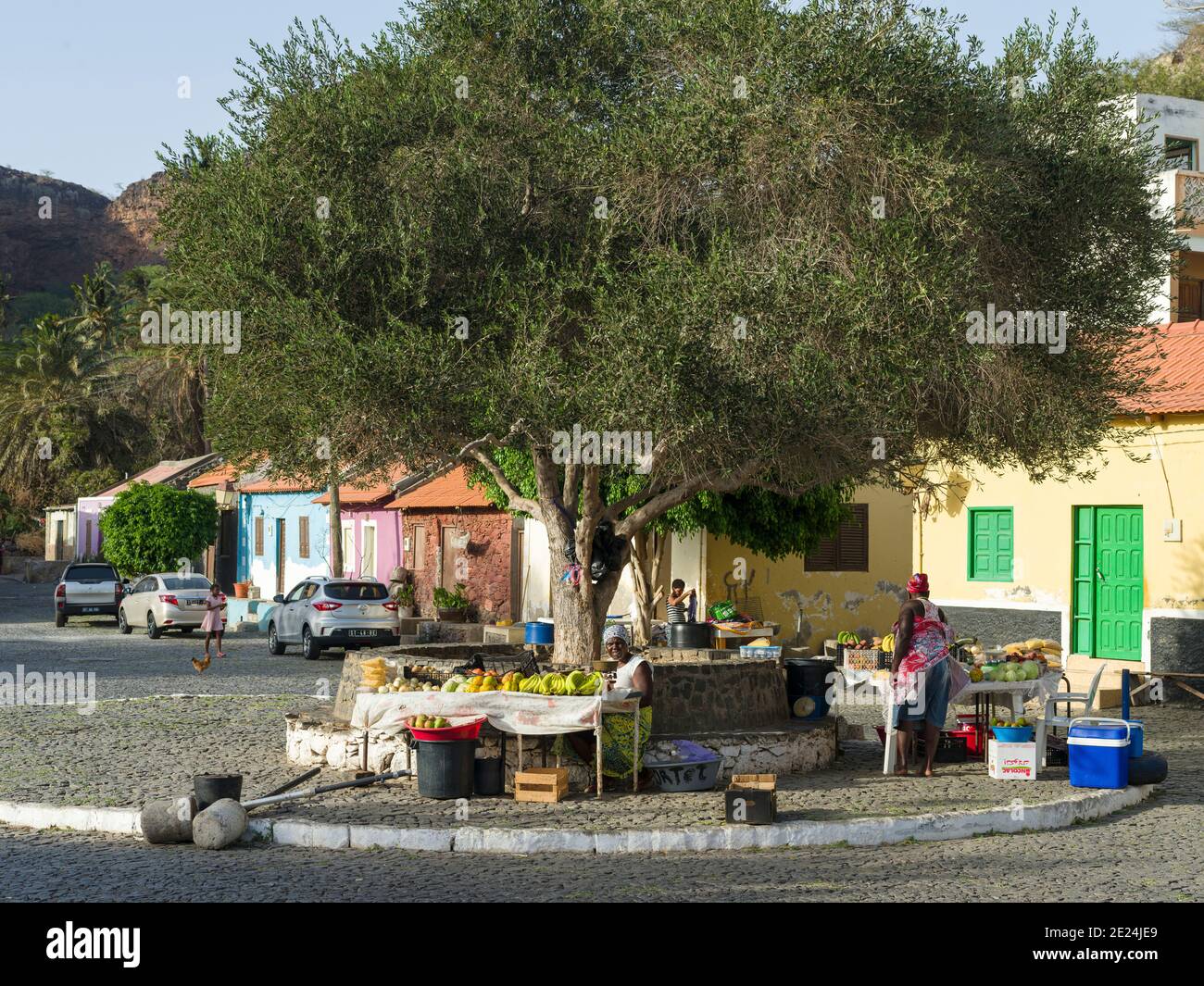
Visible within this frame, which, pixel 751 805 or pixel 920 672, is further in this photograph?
pixel 920 672

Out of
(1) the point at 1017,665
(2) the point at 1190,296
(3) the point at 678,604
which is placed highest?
(2) the point at 1190,296

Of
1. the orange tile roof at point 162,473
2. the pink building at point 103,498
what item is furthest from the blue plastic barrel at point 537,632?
the orange tile roof at point 162,473

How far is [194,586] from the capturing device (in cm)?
3234

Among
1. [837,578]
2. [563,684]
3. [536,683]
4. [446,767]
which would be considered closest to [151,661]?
[837,578]

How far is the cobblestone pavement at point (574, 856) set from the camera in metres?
8.25

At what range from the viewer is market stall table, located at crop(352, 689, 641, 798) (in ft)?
36.8

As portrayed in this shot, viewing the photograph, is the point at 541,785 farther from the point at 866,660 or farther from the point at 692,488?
the point at 866,660

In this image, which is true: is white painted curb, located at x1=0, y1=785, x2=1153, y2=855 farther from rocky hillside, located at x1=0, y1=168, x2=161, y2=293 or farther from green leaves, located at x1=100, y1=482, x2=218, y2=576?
rocky hillside, located at x1=0, y1=168, x2=161, y2=293

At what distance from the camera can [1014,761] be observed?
12242mm

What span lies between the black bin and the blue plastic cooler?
2.46 metres

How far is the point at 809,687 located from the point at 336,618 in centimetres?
1470

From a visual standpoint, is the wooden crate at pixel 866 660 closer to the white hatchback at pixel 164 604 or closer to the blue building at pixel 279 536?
the white hatchback at pixel 164 604

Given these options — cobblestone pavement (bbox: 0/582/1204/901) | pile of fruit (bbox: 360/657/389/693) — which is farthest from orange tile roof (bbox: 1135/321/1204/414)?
pile of fruit (bbox: 360/657/389/693)

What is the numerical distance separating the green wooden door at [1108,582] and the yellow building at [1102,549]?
2 centimetres
